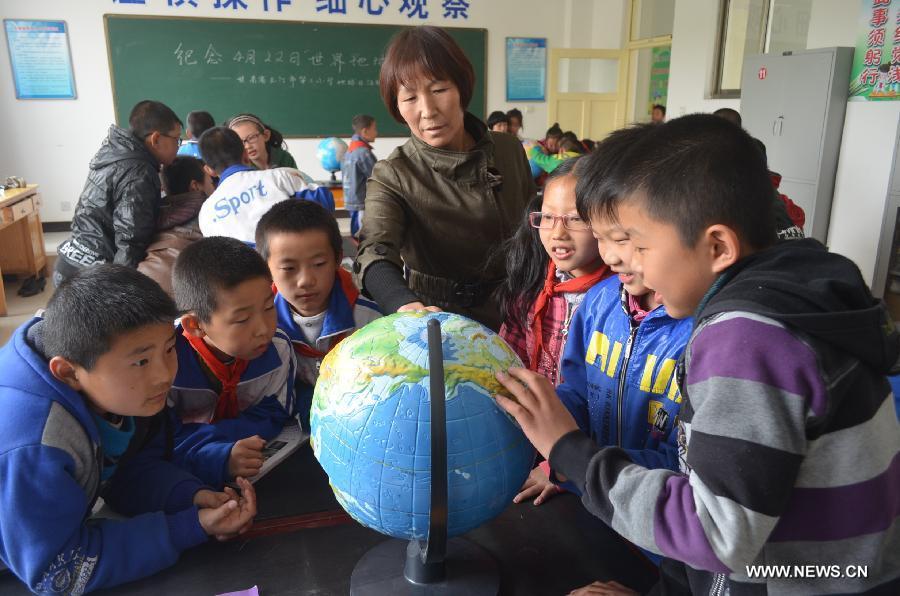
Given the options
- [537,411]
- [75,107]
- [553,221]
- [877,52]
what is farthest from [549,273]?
[75,107]

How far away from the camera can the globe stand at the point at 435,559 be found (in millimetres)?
883

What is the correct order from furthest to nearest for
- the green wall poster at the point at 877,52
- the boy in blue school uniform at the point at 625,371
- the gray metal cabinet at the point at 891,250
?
the gray metal cabinet at the point at 891,250 → the green wall poster at the point at 877,52 → the boy in blue school uniform at the point at 625,371

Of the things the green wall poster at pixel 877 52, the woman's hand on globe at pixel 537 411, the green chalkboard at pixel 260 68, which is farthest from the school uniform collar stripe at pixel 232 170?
the green chalkboard at pixel 260 68

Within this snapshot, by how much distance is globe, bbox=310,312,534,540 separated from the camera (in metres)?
0.89

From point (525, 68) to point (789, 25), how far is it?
3.71 m

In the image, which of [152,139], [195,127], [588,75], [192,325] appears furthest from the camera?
[588,75]

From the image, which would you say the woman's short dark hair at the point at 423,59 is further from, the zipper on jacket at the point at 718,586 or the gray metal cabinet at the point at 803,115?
the gray metal cabinet at the point at 803,115

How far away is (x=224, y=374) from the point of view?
5.00 feet

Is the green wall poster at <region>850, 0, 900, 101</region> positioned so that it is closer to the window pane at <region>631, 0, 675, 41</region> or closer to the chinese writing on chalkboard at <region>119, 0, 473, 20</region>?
the window pane at <region>631, 0, 675, 41</region>

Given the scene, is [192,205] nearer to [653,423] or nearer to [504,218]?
[504,218]

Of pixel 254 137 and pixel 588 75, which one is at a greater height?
pixel 588 75

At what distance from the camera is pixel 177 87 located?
26.0 ft

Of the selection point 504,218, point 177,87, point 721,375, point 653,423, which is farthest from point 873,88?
point 177,87

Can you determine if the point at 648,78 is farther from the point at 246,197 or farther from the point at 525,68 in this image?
the point at 246,197
